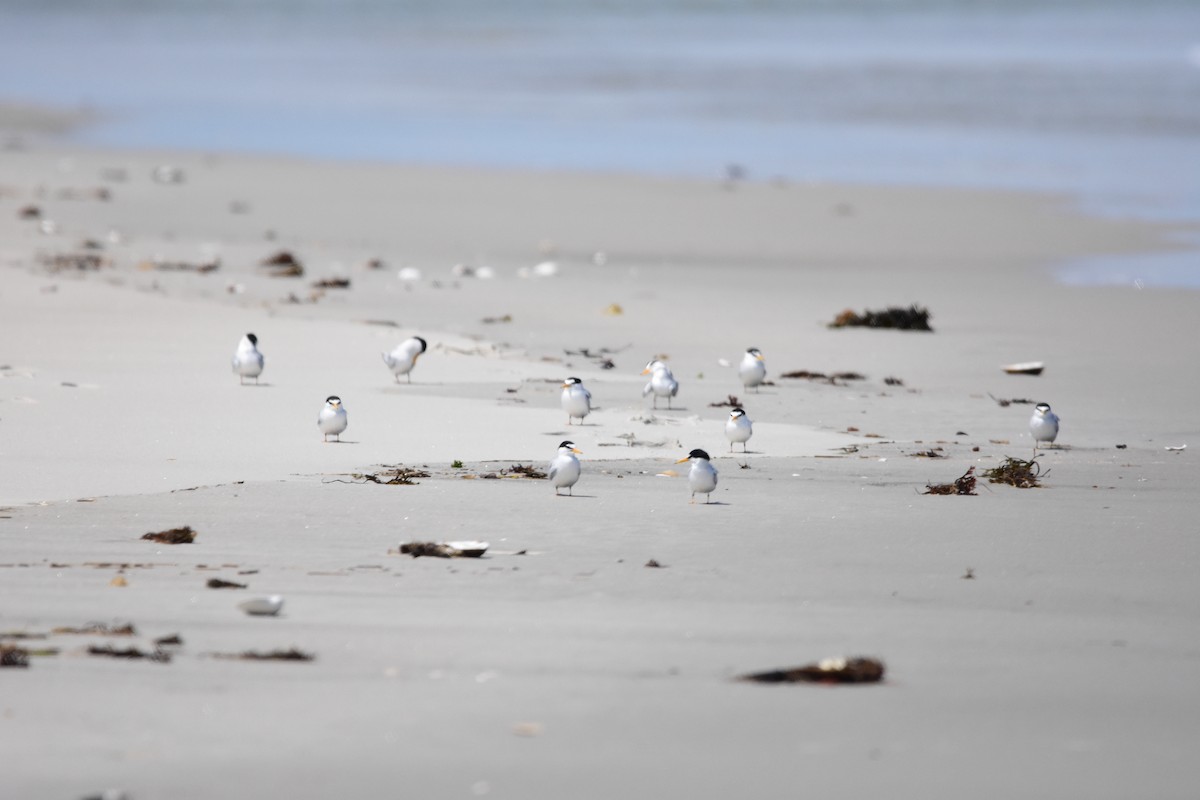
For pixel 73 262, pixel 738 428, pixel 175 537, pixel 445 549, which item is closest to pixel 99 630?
pixel 175 537

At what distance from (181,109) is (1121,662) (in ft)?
141

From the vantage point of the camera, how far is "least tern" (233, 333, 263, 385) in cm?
1298

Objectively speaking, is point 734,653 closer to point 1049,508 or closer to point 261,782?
point 261,782

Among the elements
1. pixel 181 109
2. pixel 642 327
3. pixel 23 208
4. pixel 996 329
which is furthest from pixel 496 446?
pixel 181 109

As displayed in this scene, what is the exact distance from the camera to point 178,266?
19.5 m

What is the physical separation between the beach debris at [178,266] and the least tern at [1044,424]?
10.7 meters

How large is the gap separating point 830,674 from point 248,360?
738cm

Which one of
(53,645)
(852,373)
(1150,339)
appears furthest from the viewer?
(1150,339)

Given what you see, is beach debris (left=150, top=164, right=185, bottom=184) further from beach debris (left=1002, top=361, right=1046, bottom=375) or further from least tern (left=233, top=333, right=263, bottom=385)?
beach debris (left=1002, top=361, right=1046, bottom=375)

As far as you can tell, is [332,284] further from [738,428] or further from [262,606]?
[262,606]

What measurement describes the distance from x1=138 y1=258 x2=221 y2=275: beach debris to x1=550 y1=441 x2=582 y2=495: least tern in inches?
413

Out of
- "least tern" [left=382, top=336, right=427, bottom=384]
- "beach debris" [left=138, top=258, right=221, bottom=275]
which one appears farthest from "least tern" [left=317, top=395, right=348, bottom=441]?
"beach debris" [left=138, top=258, right=221, bottom=275]

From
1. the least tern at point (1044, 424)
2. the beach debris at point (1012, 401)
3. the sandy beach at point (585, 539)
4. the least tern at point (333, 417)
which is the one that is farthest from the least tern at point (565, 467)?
the beach debris at point (1012, 401)

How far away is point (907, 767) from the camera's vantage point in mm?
5840
